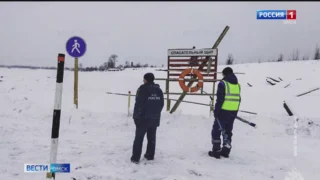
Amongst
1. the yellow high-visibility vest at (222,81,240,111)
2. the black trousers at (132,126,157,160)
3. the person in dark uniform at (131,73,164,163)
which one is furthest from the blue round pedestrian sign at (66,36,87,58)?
the yellow high-visibility vest at (222,81,240,111)

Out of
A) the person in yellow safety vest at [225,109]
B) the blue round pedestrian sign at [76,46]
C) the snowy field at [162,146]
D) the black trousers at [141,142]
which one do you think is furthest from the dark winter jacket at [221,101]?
the blue round pedestrian sign at [76,46]

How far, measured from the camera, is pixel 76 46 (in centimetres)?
1020

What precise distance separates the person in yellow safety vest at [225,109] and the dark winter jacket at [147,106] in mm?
1297

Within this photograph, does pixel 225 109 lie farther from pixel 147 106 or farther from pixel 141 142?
pixel 141 142

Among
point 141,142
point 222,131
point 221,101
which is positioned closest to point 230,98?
point 221,101

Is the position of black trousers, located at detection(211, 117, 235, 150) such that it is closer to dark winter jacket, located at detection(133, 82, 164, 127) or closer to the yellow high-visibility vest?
the yellow high-visibility vest

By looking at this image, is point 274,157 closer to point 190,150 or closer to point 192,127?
point 190,150

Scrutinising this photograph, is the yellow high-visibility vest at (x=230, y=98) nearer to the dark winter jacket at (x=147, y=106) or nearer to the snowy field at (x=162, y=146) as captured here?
the snowy field at (x=162, y=146)

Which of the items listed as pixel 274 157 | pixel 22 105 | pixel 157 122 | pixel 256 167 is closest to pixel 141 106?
pixel 157 122

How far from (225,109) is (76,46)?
6.24 m

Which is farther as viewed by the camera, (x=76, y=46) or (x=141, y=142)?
(x=76, y=46)

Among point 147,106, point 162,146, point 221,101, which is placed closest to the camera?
point 147,106

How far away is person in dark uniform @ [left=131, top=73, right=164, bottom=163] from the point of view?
556 centimetres

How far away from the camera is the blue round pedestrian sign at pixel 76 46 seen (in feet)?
33.3
